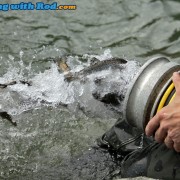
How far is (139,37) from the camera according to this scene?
574cm

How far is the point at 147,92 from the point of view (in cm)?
270

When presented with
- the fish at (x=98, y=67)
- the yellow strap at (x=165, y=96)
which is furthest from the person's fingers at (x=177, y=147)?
the fish at (x=98, y=67)

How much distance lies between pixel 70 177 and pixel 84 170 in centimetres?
12

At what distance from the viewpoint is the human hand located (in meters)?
2.35

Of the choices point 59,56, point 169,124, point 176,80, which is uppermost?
point 59,56

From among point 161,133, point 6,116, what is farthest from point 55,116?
point 161,133

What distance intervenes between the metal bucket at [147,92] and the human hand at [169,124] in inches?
7.5

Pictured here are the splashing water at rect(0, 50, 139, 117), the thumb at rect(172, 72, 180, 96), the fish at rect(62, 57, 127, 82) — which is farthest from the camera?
the fish at rect(62, 57, 127, 82)

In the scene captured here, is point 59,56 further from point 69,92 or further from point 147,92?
point 147,92

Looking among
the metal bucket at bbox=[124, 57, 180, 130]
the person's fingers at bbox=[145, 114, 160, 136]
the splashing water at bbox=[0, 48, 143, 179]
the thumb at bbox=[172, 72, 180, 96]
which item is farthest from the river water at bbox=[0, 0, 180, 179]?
the thumb at bbox=[172, 72, 180, 96]

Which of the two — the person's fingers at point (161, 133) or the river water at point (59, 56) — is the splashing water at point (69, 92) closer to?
the river water at point (59, 56)

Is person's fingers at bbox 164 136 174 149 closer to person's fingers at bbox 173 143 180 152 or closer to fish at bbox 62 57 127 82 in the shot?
person's fingers at bbox 173 143 180 152

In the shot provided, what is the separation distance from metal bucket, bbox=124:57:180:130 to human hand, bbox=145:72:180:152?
19 cm

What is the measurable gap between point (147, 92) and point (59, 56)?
2.84 m
